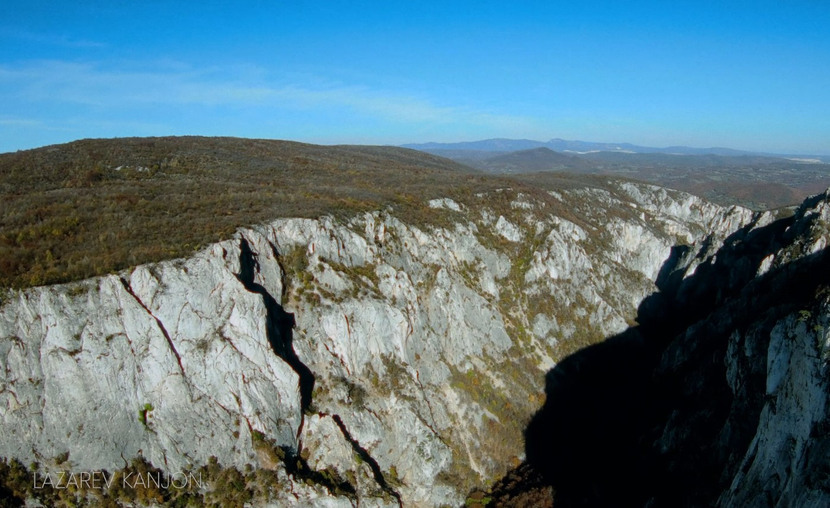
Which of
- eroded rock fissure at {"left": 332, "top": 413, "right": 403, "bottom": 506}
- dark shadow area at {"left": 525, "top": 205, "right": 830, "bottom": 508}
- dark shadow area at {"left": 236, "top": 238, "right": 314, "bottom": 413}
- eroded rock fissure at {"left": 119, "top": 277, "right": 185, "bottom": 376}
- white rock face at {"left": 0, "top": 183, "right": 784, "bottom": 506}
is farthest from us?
eroded rock fissure at {"left": 332, "top": 413, "right": 403, "bottom": 506}

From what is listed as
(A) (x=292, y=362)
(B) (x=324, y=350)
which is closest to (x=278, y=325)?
(A) (x=292, y=362)

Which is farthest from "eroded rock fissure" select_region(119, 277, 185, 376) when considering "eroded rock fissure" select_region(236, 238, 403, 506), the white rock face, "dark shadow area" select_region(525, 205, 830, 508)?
"dark shadow area" select_region(525, 205, 830, 508)

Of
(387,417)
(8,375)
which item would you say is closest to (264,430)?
(387,417)

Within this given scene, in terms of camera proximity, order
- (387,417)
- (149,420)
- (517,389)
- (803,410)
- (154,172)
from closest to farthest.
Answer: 1. (803,410)
2. (149,420)
3. (387,417)
4. (517,389)
5. (154,172)

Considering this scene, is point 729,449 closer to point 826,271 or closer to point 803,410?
point 803,410

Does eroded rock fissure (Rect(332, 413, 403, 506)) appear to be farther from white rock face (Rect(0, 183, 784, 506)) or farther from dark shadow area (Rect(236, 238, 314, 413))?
dark shadow area (Rect(236, 238, 314, 413))

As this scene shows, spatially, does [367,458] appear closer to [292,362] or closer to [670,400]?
[292,362]
